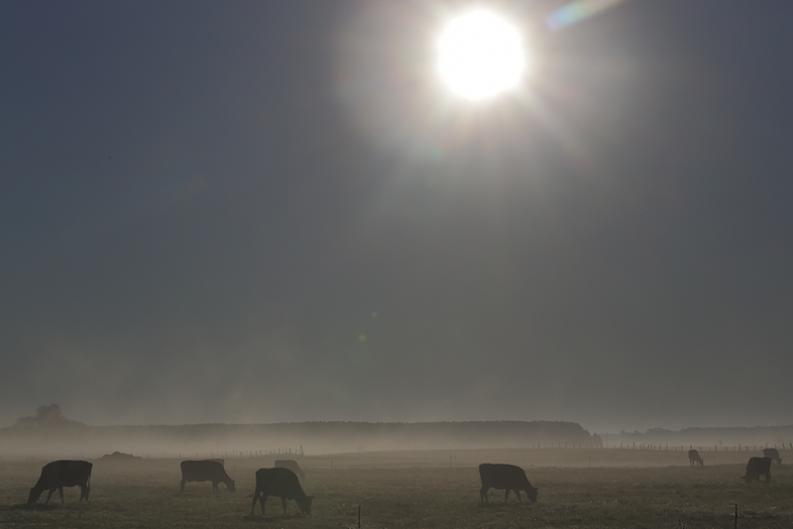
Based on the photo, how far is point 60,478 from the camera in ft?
123

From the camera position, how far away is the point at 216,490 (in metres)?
46.7

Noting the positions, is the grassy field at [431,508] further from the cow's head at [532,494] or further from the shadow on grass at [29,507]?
the cow's head at [532,494]

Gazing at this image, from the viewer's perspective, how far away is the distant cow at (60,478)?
37156 mm

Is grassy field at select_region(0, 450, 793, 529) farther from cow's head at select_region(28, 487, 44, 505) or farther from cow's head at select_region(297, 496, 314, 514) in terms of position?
cow's head at select_region(28, 487, 44, 505)

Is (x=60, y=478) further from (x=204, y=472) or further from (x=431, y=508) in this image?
(x=431, y=508)

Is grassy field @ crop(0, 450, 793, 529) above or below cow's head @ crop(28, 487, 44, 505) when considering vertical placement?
below

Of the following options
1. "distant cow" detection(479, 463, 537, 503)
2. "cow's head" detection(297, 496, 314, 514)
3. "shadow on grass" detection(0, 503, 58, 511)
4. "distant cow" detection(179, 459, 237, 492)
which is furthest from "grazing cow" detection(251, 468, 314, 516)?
"distant cow" detection(179, 459, 237, 492)

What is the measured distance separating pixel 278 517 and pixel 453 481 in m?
26.2

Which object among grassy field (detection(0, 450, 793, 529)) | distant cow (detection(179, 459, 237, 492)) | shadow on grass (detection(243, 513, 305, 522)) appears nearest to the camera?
grassy field (detection(0, 450, 793, 529))

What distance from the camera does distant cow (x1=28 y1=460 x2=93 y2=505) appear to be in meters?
37.2

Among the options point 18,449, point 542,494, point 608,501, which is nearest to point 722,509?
point 608,501

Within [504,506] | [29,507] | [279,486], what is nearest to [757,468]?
[504,506]

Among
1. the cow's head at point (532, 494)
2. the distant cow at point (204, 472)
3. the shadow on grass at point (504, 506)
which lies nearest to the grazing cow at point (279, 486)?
the shadow on grass at point (504, 506)

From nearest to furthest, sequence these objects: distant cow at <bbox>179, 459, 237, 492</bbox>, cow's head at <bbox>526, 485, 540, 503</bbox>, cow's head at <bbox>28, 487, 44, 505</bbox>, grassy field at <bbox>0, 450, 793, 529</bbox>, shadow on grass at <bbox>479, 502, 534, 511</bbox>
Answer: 1. grassy field at <bbox>0, 450, 793, 529</bbox>
2. cow's head at <bbox>28, 487, 44, 505</bbox>
3. shadow on grass at <bbox>479, 502, 534, 511</bbox>
4. cow's head at <bbox>526, 485, 540, 503</bbox>
5. distant cow at <bbox>179, 459, 237, 492</bbox>
